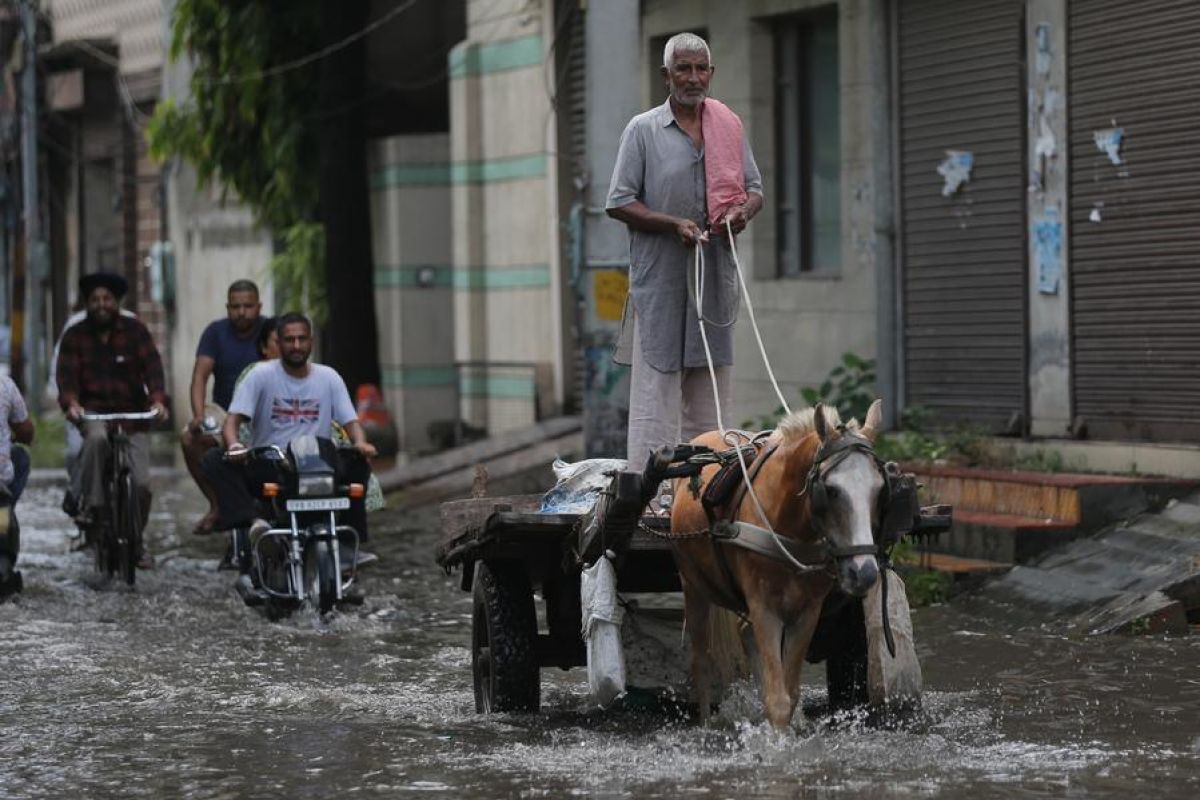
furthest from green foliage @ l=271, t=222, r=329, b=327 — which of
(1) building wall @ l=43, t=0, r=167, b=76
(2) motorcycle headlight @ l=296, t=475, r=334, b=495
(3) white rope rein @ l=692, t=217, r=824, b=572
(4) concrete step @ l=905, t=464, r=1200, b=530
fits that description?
(3) white rope rein @ l=692, t=217, r=824, b=572

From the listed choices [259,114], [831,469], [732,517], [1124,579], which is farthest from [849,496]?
[259,114]

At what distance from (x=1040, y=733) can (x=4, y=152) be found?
117 feet

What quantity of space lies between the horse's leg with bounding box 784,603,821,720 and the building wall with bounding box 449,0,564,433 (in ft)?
44.8

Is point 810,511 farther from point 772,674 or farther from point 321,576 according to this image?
point 321,576

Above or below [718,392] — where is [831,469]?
below

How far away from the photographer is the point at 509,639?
8734mm

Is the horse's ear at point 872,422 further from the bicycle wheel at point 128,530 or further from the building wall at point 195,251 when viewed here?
the building wall at point 195,251

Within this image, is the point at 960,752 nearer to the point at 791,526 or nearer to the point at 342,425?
the point at 791,526

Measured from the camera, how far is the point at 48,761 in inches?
331

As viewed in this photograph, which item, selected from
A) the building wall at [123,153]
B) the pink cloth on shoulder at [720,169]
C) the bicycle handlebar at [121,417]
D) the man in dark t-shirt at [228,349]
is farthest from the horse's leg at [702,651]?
the building wall at [123,153]

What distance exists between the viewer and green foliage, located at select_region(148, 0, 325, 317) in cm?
2420

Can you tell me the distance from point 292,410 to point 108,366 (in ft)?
7.97

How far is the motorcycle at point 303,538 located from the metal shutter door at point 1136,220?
4.72 metres

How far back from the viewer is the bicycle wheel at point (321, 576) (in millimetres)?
12312
